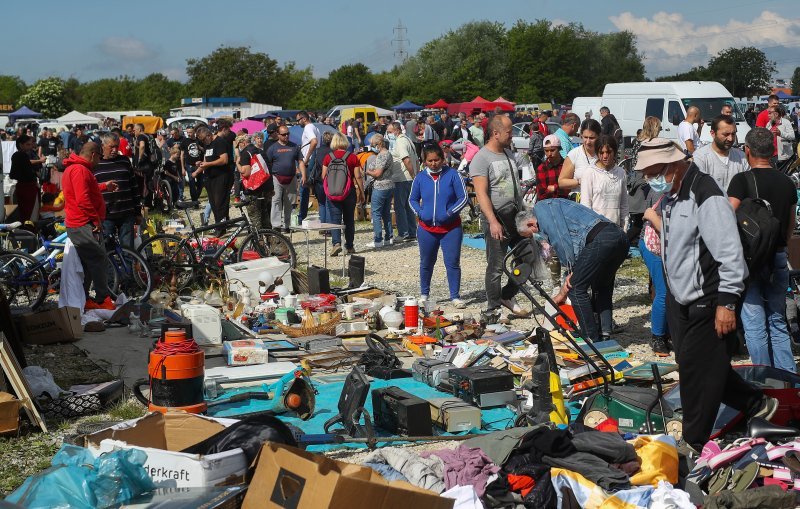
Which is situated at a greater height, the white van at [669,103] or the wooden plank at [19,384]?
the white van at [669,103]

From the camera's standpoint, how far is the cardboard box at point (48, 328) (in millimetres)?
9320

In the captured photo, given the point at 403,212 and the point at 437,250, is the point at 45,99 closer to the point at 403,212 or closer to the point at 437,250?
the point at 403,212

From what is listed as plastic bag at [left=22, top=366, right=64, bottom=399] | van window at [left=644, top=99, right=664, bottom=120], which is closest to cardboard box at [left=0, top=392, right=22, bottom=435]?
plastic bag at [left=22, top=366, right=64, bottom=399]

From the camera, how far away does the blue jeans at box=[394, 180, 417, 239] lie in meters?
15.2

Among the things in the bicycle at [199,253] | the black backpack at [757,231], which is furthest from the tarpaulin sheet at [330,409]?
the bicycle at [199,253]

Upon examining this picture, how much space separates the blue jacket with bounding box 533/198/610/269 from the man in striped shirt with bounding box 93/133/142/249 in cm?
543

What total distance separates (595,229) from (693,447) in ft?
9.51

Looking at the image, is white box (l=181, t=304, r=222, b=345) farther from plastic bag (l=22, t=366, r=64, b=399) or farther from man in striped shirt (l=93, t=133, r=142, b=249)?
man in striped shirt (l=93, t=133, r=142, b=249)

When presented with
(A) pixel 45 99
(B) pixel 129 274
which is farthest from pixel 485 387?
(A) pixel 45 99

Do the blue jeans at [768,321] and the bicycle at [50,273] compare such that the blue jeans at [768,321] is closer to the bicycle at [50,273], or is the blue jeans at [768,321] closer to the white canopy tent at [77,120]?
the bicycle at [50,273]

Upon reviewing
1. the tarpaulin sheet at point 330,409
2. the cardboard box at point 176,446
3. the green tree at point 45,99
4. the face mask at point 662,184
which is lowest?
the tarpaulin sheet at point 330,409

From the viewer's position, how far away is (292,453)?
14.0ft

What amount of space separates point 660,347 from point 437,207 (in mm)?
2921

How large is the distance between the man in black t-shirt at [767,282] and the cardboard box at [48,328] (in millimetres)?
6417
